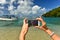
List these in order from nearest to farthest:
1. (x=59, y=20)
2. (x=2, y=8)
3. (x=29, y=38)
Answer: (x=29, y=38)
(x=2, y=8)
(x=59, y=20)

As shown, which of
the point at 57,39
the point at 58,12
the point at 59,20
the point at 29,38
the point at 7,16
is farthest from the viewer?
the point at 59,20

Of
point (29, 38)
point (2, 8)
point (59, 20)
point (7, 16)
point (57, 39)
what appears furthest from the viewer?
point (59, 20)

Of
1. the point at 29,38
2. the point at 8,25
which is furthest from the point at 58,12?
the point at 29,38

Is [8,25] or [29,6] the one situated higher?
[29,6]

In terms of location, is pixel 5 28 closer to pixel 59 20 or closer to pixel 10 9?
pixel 10 9

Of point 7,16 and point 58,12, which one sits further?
point 58,12

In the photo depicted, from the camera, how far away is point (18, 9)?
5230 millimetres

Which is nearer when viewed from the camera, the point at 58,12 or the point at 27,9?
the point at 27,9

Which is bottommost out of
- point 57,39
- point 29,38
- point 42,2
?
point 29,38

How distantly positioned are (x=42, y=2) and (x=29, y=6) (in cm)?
37

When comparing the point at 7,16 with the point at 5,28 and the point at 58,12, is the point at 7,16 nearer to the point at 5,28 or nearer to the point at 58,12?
the point at 5,28

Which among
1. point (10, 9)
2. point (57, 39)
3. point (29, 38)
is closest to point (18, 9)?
point (10, 9)

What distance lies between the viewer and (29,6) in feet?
17.3

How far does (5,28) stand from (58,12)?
2.25m
